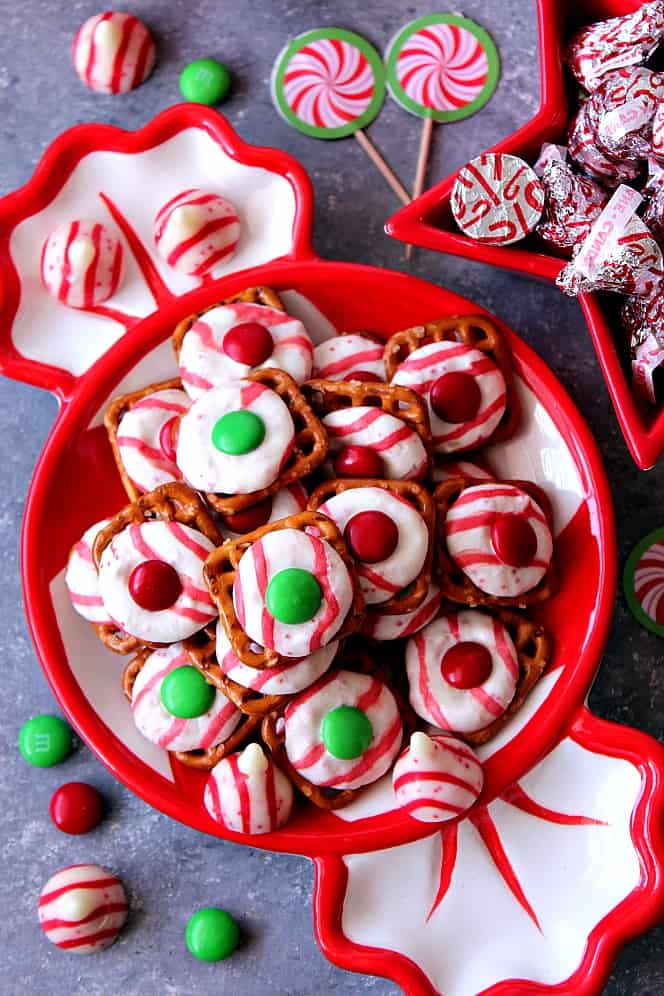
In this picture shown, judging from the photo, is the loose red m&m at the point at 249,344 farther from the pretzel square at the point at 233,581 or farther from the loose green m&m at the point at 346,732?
the loose green m&m at the point at 346,732

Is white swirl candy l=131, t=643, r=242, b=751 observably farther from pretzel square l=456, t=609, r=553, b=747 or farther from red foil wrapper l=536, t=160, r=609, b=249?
red foil wrapper l=536, t=160, r=609, b=249

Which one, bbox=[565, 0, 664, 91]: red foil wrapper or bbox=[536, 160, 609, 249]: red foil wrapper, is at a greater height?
bbox=[565, 0, 664, 91]: red foil wrapper

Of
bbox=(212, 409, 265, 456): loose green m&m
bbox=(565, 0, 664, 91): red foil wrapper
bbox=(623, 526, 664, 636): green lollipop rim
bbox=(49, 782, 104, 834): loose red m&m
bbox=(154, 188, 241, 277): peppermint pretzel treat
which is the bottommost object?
bbox=(49, 782, 104, 834): loose red m&m

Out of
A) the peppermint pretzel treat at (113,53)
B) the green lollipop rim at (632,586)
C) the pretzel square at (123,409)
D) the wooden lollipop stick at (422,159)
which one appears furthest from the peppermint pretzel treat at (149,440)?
the green lollipop rim at (632,586)

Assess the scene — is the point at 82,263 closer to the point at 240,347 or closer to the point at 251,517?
the point at 240,347

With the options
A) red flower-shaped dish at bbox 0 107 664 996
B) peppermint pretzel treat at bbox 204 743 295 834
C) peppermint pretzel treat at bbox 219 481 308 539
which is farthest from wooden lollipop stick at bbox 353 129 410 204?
peppermint pretzel treat at bbox 204 743 295 834

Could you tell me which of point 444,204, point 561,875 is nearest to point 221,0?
point 444,204
